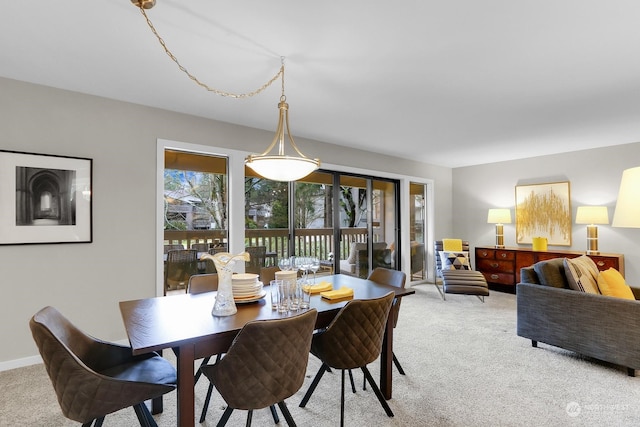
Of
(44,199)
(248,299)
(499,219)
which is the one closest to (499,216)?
(499,219)

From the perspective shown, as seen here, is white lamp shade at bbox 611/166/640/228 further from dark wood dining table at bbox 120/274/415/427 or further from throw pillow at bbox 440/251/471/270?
throw pillow at bbox 440/251/471/270

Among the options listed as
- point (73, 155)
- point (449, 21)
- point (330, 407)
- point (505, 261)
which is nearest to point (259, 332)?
point (330, 407)

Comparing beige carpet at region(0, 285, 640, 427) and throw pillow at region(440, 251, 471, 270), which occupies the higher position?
throw pillow at region(440, 251, 471, 270)

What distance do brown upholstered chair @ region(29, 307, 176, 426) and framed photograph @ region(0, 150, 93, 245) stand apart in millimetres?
1429

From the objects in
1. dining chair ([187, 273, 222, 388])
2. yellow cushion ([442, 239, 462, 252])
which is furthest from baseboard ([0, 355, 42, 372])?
yellow cushion ([442, 239, 462, 252])

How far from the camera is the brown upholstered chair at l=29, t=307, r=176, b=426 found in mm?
1290

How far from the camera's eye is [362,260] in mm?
5352

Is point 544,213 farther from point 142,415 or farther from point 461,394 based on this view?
point 142,415

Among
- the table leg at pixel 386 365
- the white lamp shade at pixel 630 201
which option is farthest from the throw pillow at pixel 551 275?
the table leg at pixel 386 365

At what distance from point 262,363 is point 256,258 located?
2.66 m

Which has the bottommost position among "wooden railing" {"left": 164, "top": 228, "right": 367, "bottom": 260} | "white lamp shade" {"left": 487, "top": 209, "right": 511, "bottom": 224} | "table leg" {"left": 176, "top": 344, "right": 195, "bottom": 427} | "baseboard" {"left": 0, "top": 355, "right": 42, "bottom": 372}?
"baseboard" {"left": 0, "top": 355, "right": 42, "bottom": 372}

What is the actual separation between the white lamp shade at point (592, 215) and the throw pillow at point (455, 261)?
165 cm

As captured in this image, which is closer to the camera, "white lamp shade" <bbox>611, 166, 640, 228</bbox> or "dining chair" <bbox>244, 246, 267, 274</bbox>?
"white lamp shade" <bbox>611, 166, 640, 228</bbox>

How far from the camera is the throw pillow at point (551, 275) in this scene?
10.1 ft
